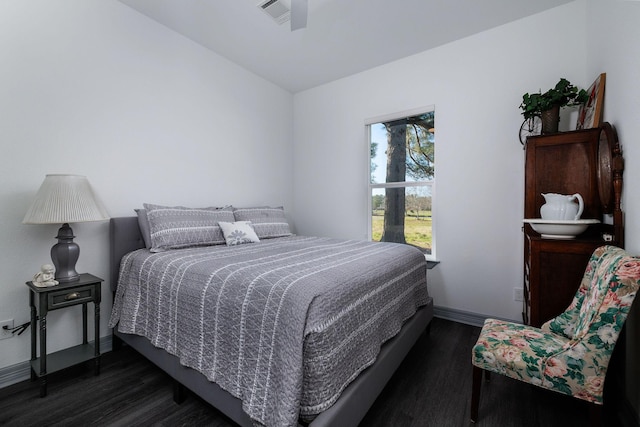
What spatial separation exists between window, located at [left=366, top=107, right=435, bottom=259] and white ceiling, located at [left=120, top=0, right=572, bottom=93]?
72 cm

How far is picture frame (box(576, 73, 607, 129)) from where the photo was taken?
1.86m

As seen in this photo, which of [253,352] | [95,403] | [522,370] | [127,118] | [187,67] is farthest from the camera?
[187,67]

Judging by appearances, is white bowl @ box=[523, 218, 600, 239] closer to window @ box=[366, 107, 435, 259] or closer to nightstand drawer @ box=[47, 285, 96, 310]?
window @ box=[366, 107, 435, 259]

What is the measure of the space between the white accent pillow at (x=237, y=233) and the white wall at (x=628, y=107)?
2.54m

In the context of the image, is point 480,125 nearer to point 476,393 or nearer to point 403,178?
point 403,178

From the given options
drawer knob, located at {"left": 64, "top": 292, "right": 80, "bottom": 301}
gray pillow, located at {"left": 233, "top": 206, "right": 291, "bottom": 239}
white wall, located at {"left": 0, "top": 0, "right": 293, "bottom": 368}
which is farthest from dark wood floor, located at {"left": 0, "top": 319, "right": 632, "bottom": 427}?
gray pillow, located at {"left": 233, "top": 206, "right": 291, "bottom": 239}

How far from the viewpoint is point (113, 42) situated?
2314 mm

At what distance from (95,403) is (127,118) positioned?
2.10 meters

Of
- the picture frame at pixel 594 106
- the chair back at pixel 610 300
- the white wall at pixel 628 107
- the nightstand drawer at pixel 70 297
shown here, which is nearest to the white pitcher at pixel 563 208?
the white wall at pixel 628 107

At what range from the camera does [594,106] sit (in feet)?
6.33

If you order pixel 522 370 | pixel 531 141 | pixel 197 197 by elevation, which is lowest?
pixel 522 370

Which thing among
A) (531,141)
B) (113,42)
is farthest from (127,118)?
(531,141)

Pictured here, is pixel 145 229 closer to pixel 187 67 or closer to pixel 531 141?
pixel 187 67

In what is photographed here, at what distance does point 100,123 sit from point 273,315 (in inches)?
87.6
